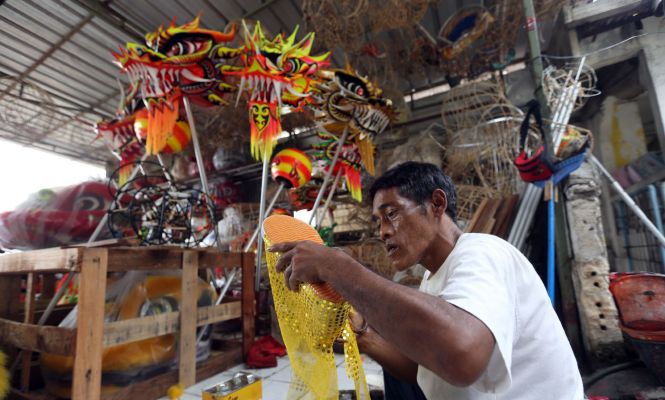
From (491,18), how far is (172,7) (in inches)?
202

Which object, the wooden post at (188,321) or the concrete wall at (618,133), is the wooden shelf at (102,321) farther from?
the concrete wall at (618,133)

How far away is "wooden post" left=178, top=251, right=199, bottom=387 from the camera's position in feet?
8.11

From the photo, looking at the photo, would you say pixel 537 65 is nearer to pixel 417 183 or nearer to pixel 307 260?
pixel 417 183

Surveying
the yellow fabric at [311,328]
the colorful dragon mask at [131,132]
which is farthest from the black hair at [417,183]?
the colorful dragon mask at [131,132]

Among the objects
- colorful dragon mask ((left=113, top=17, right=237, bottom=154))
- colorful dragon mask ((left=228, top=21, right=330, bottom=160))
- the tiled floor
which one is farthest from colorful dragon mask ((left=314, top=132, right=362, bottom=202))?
the tiled floor

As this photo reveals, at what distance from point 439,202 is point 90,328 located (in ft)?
6.88

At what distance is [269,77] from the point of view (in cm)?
351

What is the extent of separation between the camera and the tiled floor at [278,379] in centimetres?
235

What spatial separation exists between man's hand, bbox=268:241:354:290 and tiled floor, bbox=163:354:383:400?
5.54ft

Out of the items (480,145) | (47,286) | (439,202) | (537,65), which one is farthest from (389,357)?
(480,145)

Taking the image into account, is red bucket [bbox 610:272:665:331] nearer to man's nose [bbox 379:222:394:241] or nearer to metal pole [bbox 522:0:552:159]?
metal pole [bbox 522:0:552:159]

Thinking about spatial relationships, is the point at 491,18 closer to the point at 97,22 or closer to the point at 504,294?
the point at 504,294

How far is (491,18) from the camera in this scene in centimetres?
494

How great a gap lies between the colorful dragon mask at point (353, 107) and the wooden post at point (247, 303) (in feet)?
7.24
